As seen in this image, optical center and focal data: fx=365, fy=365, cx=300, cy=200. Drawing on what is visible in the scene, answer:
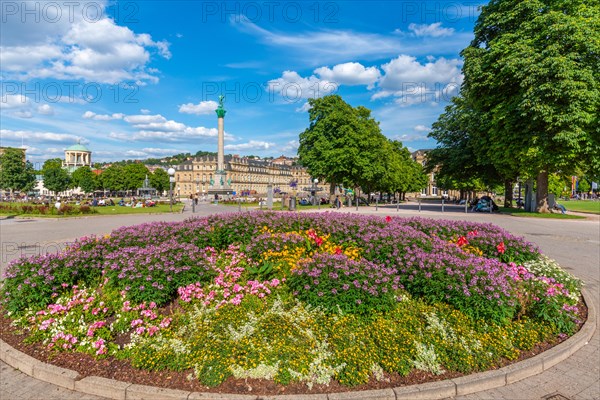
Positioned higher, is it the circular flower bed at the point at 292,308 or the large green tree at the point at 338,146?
the large green tree at the point at 338,146

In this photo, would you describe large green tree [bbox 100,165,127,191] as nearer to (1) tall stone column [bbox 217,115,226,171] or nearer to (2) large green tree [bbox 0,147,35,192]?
(2) large green tree [bbox 0,147,35,192]

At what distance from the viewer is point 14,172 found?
68.2 m

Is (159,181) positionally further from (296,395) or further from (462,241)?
(296,395)

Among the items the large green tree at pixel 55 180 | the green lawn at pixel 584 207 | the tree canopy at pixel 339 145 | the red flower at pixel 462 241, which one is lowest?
the green lawn at pixel 584 207

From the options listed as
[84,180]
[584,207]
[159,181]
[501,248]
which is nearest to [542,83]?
[501,248]

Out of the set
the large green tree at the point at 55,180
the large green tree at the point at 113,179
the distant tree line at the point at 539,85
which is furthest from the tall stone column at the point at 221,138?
the distant tree line at the point at 539,85

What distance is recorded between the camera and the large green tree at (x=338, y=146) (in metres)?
44.4

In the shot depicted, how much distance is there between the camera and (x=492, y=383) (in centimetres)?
465

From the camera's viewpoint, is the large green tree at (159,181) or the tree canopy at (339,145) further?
the large green tree at (159,181)

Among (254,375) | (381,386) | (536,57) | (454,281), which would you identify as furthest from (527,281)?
(536,57)

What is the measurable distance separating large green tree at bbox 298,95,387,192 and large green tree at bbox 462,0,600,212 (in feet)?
56.1

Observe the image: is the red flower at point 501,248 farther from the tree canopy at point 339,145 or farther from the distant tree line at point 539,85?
the tree canopy at point 339,145

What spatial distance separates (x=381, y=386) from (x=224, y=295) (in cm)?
306

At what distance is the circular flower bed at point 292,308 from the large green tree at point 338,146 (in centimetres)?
3678
